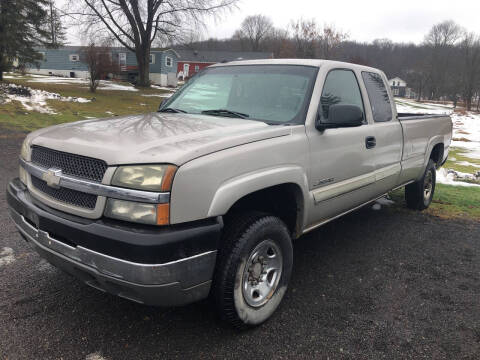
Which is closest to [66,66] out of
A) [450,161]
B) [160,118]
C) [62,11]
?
[62,11]

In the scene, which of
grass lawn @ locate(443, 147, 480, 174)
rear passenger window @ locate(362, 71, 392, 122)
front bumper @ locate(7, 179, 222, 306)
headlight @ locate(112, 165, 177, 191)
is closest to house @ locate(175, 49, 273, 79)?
grass lawn @ locate(443, 147, 480, 174)

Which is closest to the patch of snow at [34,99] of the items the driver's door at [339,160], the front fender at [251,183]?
the driver's door at [339,160]

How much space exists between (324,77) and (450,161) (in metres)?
8.84

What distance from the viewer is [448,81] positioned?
57406 mm

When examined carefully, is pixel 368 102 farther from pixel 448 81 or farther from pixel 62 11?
pixel 448 81

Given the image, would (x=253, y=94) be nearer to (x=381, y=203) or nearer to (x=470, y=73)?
(x=381, y=203)

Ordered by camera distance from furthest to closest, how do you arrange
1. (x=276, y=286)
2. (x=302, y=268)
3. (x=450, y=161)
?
(x=450, y=161)
(x=302, y=268)
(x=276, y=286)

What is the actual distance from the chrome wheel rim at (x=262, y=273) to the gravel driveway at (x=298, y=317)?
0.76ft

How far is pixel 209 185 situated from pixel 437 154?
4.94 m

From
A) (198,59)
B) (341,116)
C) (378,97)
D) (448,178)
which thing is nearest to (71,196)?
(341,116)

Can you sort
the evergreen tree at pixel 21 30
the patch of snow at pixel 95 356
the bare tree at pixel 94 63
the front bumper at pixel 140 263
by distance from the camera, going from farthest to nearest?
1. the bare tree at pixel 94 63
2. the evergreen tree at pixel 21 30
3. the patch of snow at pixel 95 356
4. the front bumper at pixel 140 263

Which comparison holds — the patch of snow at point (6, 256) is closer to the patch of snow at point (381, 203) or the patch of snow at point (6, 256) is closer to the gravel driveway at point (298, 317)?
the gravel driveway at point (298, 317)

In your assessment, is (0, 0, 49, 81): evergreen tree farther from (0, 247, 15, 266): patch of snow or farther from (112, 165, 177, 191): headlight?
(112, 165, 177, 191): headlight

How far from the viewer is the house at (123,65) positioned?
157 ft
